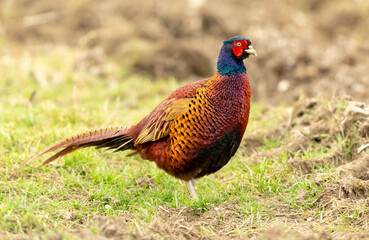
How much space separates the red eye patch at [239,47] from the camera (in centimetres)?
388

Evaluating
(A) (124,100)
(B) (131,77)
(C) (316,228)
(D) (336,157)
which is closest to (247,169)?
(D) (336,157)

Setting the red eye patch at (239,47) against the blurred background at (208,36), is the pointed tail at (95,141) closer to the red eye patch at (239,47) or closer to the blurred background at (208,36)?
the red eye patch at (239,47)

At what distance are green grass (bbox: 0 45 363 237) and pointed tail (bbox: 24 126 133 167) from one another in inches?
9.4

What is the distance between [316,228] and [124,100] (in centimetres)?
422

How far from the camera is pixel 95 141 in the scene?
4.11 m

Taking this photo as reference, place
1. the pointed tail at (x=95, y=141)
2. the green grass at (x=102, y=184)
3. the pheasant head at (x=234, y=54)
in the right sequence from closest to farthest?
1. the green grass at (x=102, y=184)
2. the pheasant head at (x=234, y=54)
3. the pointed tail at (x=95, y=141)

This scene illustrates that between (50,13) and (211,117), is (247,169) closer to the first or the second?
(211,117)

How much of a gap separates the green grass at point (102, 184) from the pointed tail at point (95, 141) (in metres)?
0.24

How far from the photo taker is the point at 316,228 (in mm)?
3232

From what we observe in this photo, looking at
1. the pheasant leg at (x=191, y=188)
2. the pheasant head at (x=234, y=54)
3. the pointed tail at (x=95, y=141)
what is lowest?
the pheasant leg at (x=191, y=188)

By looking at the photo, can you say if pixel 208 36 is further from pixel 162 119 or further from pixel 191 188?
pixel 191 188

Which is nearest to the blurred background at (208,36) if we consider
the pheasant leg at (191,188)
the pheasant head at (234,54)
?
the pheasant head at (234,54)

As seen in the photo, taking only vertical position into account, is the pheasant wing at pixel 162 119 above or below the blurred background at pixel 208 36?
below

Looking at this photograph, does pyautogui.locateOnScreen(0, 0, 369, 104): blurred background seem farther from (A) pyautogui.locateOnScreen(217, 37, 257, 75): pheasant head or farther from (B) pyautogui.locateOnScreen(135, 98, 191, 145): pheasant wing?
(B) pyautogui.locateOnScreen(135, 98, 191, 145): pheasant wing
